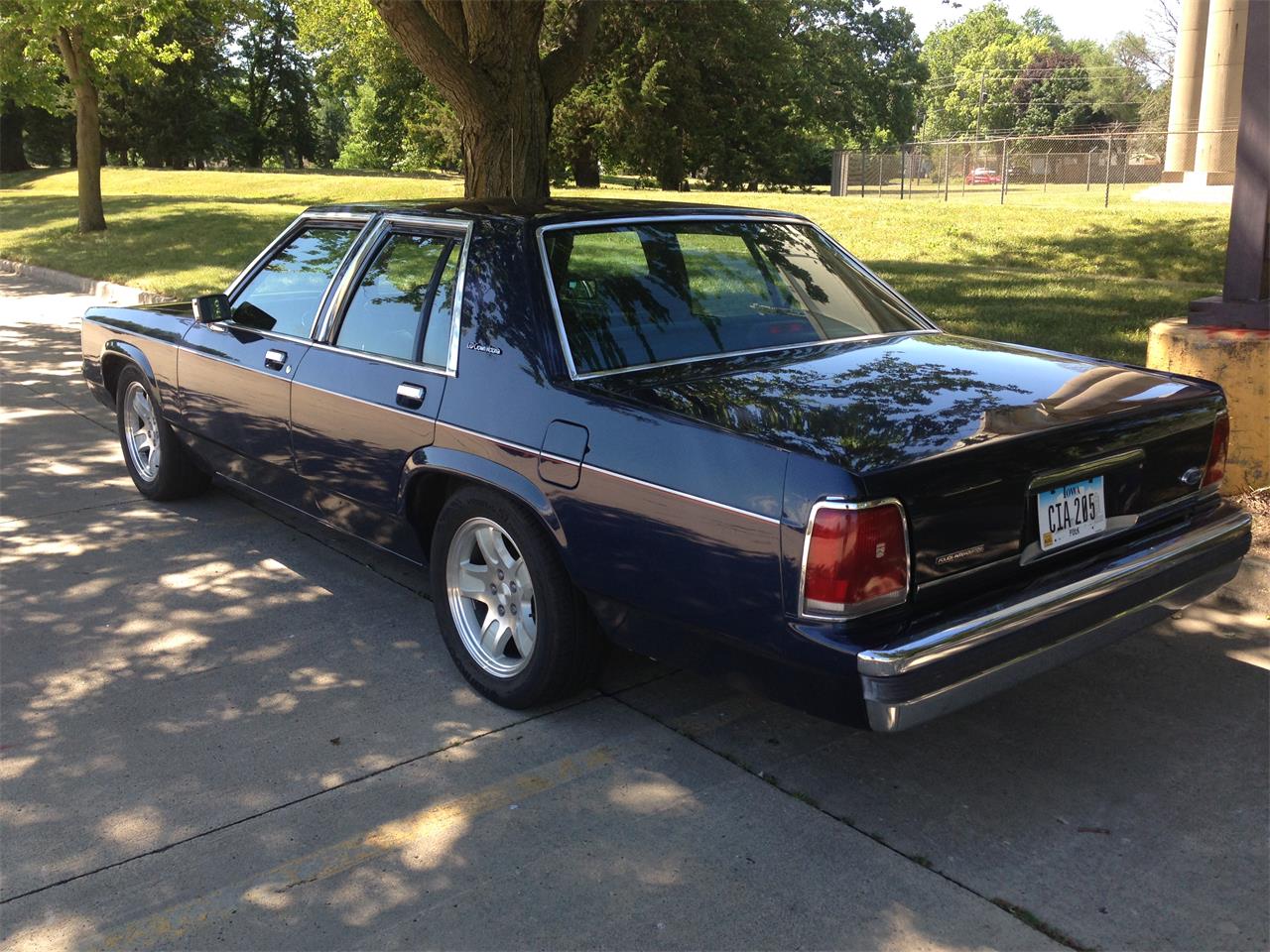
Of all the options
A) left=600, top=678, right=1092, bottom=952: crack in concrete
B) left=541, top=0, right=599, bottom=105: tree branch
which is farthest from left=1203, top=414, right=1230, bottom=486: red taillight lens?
left=541, top=0, right=599, bottom=105: tree branch

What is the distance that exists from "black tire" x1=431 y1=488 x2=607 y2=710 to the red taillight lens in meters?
2.05

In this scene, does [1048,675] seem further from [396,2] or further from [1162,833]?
[396,2]

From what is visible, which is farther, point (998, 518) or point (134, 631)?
point (134, 631)

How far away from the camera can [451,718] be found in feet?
13.3

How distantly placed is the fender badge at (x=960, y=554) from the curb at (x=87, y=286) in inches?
441

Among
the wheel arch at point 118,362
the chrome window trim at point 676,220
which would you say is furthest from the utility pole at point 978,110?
the chrome window trim at point 676,220

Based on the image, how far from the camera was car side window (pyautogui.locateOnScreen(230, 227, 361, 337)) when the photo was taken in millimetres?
4992

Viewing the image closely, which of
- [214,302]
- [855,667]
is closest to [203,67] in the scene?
[214,302]

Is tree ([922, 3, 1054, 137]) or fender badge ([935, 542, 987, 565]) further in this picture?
tree ([922, 3, 1054, 137])

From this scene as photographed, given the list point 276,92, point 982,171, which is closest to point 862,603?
point 982,171

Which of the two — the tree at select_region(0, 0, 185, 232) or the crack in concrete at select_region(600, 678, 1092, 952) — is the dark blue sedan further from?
the tree at select_region(0, 0, 185, 232)

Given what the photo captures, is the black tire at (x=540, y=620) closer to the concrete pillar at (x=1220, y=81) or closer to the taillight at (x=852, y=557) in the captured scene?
the taillight at (x=852, y=557)

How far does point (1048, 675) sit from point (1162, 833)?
1.07 m

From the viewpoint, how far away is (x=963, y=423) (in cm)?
335
